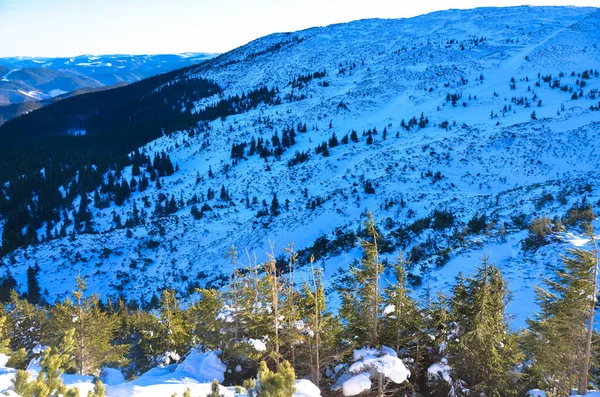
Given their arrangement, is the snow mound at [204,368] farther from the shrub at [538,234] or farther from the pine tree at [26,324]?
the shrub at [538,234]

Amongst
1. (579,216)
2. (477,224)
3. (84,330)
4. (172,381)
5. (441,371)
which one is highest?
(441,371)

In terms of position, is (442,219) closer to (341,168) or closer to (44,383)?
(341,168)

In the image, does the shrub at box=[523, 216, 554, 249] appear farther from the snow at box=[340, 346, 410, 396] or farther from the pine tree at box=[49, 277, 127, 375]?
the pine tree at box=[49, 277, 127, 375]

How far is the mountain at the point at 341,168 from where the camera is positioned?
28.7m

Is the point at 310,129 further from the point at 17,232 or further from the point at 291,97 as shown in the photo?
the point at 17,232

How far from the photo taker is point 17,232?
2051 inches

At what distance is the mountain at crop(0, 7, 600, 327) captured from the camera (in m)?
28.7

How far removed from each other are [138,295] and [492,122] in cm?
5060

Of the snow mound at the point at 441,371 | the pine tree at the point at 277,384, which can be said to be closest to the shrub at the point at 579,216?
the snow mound at the point at 441,371

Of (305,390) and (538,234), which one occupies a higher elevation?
(305,390)

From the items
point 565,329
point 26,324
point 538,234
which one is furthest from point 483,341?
point 26,324

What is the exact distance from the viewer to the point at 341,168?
48.6 metres

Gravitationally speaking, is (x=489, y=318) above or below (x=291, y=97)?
below

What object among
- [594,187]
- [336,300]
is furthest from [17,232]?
[594,187]
